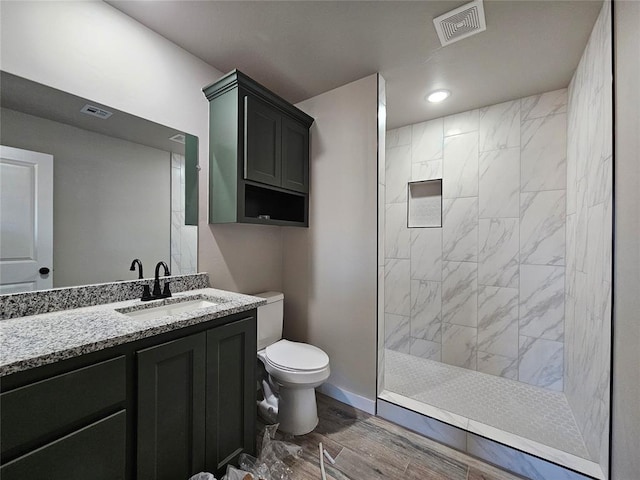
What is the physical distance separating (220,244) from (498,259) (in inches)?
93.2

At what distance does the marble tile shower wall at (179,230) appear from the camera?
168 cm

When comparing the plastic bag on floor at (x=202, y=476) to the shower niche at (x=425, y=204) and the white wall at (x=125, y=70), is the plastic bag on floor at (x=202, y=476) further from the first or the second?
the shower niche at (x=425, y=204)

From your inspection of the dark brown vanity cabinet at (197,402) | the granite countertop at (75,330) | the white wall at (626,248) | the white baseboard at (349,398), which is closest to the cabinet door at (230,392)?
→ the dark brown vanity cabinet at (197,402)

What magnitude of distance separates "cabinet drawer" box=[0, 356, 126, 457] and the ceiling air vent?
2.20m

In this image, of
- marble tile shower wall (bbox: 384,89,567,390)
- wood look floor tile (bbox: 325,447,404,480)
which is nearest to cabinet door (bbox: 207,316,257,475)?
wood look floor tile (bbox: 325,447,404,480)

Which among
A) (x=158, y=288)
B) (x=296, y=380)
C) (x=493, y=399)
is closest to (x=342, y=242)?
(x=296, y=380)

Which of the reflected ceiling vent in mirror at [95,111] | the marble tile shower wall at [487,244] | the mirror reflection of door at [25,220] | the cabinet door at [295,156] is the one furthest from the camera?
the marble tile shower wall at [487,244]

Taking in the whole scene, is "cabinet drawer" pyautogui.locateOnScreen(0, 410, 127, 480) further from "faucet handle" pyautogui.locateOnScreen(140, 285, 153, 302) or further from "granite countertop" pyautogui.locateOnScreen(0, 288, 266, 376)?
"faucet handle" pyautogui.locateOnScreen(140, 285, 153, 302)

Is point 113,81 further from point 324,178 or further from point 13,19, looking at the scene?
point 324,178

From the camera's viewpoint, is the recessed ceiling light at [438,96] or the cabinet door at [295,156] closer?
the cabinet door at [295,156]

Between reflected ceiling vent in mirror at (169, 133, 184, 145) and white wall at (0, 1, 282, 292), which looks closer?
white wall at (0, 1, 282, 292)

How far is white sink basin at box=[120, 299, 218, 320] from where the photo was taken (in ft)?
4.49

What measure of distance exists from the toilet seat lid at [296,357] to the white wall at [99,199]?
949 millimetres

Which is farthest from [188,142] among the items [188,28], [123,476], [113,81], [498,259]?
[498,259]
